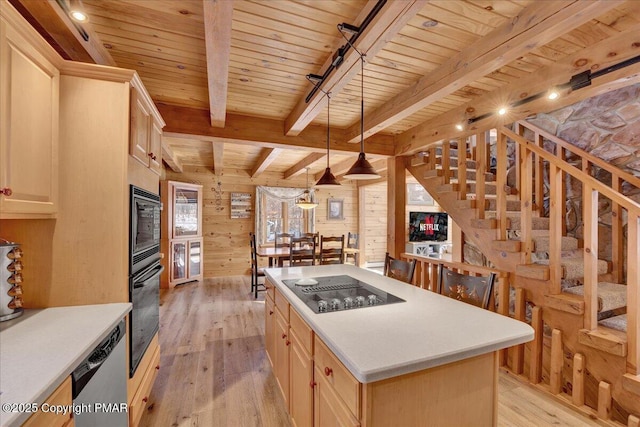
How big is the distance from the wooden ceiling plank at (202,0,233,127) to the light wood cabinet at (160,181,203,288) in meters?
3.83

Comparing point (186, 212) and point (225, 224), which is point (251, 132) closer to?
point (186, 212)

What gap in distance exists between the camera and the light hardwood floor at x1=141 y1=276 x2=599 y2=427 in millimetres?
1930

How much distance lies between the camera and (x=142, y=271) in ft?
6.03

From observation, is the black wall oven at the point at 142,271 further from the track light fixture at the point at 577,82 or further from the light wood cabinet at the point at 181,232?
the light wood cabinet at the point at 181,232

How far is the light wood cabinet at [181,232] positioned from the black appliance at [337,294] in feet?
13.5

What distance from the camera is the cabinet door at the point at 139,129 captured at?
1.64m

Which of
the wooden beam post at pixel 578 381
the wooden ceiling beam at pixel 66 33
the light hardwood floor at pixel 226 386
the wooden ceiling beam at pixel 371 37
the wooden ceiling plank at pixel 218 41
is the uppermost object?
the wooden ceiling beam at pixel 66 33

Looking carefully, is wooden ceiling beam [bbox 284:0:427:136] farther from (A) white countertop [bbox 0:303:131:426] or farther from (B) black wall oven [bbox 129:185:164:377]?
(A) white countertop [bbox 0:303:131:426]

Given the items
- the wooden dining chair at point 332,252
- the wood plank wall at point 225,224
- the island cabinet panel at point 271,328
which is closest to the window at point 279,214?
the wood plank wall at point 225,224

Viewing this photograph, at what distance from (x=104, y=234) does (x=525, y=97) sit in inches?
118

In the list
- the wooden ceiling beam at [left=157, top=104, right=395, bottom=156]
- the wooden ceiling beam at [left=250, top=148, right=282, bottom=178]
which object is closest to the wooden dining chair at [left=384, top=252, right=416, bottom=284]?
the wooden ceiling beam at [left=157, top=104, right=395, bottom=156]

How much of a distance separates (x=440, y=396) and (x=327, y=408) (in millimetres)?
482

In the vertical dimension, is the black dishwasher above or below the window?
below

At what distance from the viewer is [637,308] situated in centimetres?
179
